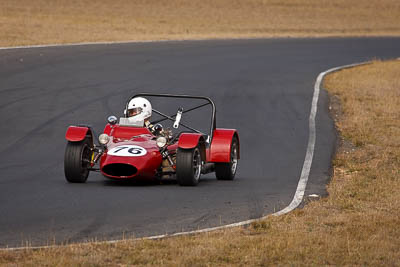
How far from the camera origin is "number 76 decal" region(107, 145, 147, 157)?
1273 centimetres

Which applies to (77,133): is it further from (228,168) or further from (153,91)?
(153,91)

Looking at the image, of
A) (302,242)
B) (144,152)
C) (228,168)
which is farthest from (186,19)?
(302,242)

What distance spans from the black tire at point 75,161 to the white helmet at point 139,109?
1.17 m

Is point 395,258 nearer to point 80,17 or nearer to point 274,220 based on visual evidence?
point 274,220

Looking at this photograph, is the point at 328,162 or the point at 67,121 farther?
the point at 67,121

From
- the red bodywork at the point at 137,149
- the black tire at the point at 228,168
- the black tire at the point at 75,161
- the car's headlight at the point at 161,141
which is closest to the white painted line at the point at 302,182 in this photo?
the black tire at the point at 228,168

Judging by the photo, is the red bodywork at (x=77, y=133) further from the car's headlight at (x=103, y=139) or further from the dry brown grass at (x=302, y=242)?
the dry brown grass at (x=302, y=242)

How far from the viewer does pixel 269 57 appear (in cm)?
3766

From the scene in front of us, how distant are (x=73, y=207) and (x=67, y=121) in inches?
383

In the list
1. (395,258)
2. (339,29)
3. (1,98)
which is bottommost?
(395,258)

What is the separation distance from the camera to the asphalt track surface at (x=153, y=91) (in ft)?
35.1

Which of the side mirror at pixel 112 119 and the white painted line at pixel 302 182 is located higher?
the side mirror at pixel 112 119

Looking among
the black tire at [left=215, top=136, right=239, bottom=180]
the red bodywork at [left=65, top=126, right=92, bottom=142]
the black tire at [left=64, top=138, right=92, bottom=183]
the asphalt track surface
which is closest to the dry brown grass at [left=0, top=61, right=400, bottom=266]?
the asphalt track surface

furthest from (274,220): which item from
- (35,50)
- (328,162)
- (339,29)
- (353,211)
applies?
(339,29)
